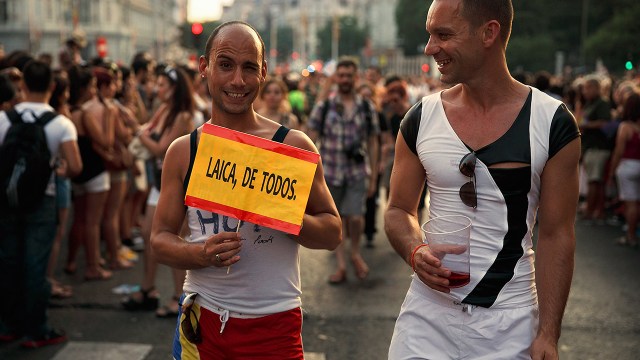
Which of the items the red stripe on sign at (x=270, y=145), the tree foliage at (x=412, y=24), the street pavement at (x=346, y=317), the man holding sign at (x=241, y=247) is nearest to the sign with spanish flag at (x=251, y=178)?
the red stripe on sign at (x=270, y=145)

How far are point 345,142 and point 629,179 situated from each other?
3.91 meters

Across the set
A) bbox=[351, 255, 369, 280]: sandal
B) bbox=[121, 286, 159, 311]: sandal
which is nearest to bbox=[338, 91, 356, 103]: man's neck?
bbox=[351, 255, 369, 280]: sandal

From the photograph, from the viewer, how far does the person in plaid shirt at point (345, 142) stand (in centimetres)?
792

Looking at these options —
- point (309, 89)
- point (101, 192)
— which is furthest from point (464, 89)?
point (309, 89)

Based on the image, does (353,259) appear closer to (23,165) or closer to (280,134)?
(23,165)

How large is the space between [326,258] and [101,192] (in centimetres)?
255

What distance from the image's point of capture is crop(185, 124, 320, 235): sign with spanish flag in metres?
2.67

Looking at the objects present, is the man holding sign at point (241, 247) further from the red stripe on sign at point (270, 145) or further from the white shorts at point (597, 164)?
the white shorts at point (597, 164)

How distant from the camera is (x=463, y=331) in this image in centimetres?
273

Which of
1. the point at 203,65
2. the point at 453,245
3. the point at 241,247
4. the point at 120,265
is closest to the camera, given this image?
the point at 453,245

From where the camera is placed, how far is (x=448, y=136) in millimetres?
2785

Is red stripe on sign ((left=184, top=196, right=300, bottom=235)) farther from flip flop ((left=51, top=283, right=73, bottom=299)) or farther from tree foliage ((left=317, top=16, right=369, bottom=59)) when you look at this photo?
tree foliage ((left=317, top=16, right=369, bottom=59))

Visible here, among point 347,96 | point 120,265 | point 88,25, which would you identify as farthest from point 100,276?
point 88,25

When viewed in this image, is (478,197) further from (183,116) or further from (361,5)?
(361,5)
